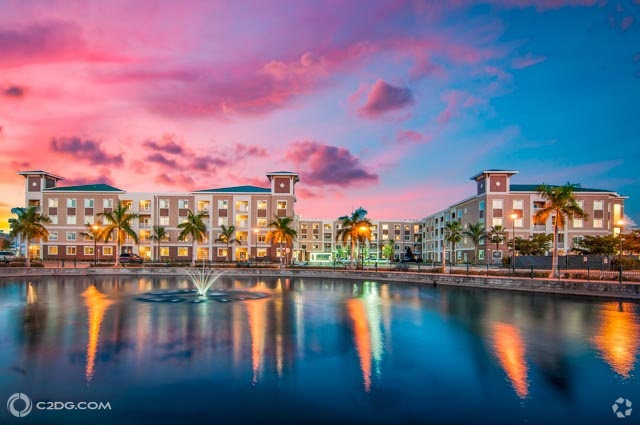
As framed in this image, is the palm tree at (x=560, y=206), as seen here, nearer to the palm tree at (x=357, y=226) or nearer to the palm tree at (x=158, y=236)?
the palm tree at (x=357, y=226)

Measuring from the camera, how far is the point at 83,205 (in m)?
74.8

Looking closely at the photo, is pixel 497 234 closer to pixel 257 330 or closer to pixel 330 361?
pixel 257 330

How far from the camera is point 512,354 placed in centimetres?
1253

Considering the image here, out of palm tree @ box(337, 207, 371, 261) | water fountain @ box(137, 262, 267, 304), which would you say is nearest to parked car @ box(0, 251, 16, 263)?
water fountain @ box(137, 262, 267, 304)

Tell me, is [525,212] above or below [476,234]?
above

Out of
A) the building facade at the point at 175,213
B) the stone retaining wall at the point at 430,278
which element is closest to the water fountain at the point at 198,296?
the stone retaining wall at the point at 430,278

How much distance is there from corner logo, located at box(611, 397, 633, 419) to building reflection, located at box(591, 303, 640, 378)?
2.14 metres

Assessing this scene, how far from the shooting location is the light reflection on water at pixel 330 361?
28.1ft

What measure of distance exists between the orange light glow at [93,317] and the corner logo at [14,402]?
4.50 feet

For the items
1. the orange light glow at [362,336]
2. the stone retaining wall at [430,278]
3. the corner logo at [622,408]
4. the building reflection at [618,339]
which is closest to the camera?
the corner logo at [622,408]

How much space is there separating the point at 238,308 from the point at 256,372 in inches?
457

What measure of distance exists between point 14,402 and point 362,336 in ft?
35.7

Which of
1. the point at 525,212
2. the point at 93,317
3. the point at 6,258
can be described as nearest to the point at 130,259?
the point at 6,258

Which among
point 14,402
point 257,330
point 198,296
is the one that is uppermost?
point 14,402
